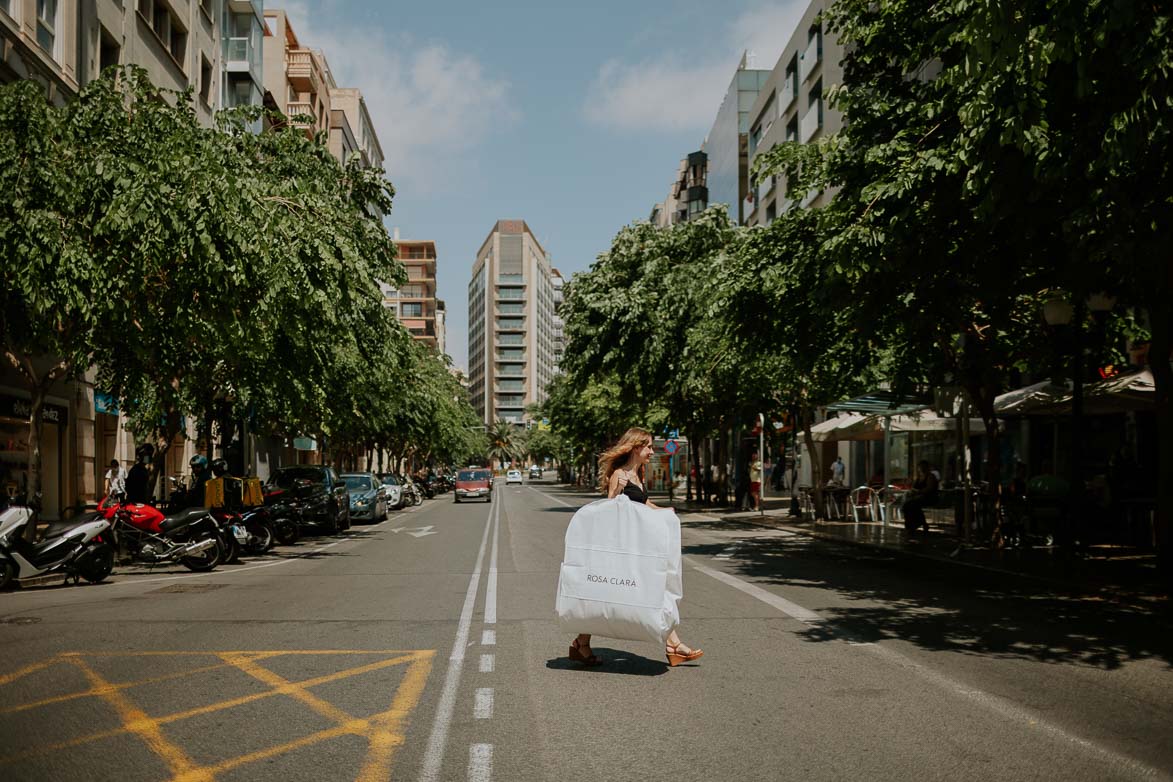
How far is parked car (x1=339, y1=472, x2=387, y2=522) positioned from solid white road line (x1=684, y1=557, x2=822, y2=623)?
18182 millimetres

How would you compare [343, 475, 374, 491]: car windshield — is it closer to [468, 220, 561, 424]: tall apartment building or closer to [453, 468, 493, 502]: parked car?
[453, 468, 493, 502]: parked car

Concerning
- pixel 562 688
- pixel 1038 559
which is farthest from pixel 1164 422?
pixel 562 688

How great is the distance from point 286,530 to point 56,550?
363 inches

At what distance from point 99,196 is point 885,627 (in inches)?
421

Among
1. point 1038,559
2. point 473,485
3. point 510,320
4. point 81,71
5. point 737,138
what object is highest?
point 510,320

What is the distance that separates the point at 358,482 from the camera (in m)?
33.9

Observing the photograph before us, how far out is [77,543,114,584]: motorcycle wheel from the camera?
14.7 m

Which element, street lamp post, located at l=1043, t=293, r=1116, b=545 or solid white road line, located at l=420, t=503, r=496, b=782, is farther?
street lamp post, located at l=1043, t=293, r=1116, b=545

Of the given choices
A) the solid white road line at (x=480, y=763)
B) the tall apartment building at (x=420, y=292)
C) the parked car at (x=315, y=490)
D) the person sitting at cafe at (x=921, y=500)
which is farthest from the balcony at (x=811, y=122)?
the tall apartment building at (x=420, y=292)

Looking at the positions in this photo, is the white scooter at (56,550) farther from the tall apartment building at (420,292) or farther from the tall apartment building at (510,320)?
the tall apartment building at (510,320)

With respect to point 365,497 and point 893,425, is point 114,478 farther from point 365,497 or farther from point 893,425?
point 893,425

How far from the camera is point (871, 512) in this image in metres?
29.9

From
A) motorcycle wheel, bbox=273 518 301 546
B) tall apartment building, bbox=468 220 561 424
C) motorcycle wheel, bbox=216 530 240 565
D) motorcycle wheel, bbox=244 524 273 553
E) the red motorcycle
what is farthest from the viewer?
tall apartment building, bbox=468 220 561 424

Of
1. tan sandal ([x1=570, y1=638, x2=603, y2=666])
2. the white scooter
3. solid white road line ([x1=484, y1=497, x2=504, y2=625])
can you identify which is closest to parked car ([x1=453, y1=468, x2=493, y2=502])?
solid white road line ([x1=484, y1=497, x2=504, y2=625])
